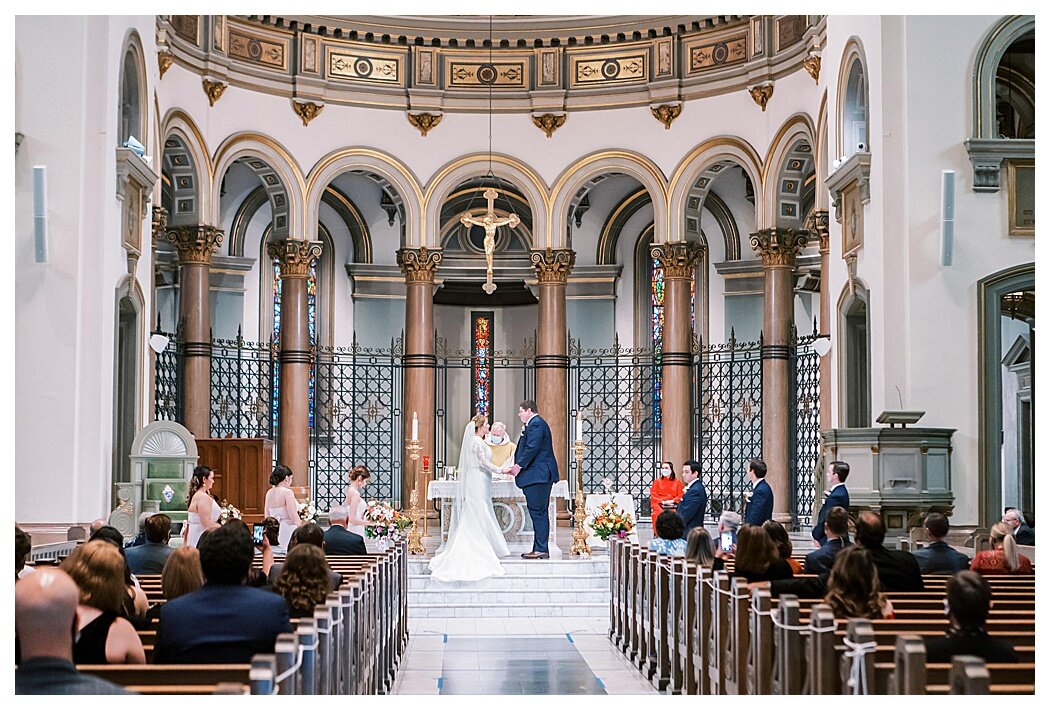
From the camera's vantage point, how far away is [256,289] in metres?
23.9

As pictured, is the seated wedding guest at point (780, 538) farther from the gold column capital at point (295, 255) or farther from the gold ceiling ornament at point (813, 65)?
the gold column capital at point (295, 255)

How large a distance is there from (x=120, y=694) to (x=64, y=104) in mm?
9906

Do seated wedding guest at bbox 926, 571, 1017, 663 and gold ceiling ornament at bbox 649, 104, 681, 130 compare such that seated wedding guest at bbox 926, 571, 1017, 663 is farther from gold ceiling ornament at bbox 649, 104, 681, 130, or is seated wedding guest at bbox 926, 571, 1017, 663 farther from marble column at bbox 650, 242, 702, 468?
gold ceiling ornament at bbox 649, 104, 681, 130

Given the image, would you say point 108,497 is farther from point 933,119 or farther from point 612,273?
point 612,273

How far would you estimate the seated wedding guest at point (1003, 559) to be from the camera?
8.90 metres

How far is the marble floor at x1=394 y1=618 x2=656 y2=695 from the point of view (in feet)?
30.5

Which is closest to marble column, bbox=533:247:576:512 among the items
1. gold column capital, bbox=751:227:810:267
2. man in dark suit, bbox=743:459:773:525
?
gold column capital, bbox=751:227:810:267

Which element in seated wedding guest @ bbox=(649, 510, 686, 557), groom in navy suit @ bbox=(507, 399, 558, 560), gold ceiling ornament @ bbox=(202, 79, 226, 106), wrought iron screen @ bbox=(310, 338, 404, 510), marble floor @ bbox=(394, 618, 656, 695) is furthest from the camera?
wrought iron screen @ bbox=(310, 338, 404, 510)

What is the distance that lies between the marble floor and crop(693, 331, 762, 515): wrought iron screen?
31.3 feet

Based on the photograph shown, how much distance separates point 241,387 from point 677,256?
776 cm

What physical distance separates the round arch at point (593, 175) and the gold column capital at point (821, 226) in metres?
3.38

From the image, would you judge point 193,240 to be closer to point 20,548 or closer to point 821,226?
point 821,226

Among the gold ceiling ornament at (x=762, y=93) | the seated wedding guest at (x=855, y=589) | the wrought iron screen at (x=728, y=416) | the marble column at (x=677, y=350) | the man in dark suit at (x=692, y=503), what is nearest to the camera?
the seated wedding guest at (x=855, y=589)

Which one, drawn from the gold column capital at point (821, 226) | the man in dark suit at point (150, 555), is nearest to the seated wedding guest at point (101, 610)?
the man in dark suit at point (150, 555)
